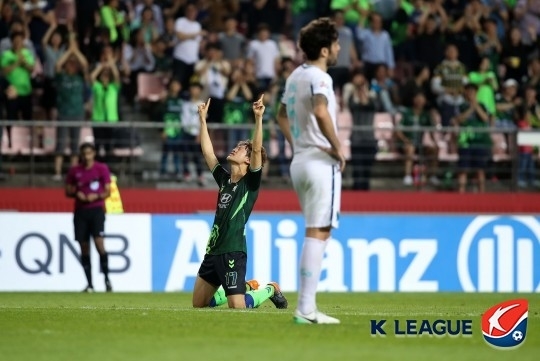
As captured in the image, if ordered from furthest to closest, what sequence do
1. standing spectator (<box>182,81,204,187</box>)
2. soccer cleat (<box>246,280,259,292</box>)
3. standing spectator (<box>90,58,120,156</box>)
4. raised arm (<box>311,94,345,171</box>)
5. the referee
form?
standing spectator (<box>90,58,120,156</box>), standing spectator (<box>182,81,204,187</box>), the referee, soccer cleat (<box>246,280,259,292</box>), raised arm (<box>311,94,345,171</box>)

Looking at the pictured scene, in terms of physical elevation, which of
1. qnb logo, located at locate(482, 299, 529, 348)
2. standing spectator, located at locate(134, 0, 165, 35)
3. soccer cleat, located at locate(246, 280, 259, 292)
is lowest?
soccer cleat, located at locate(246, 280, 259, 292)

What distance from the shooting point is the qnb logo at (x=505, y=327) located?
33.8 feet

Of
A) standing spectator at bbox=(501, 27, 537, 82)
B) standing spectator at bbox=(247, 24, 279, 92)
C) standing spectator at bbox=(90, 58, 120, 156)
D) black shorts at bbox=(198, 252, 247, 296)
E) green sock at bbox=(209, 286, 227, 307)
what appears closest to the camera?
black shorts at bbox=(198, 252, 247, 296)

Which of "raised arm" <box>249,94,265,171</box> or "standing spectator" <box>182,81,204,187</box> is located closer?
"raised arm" <box>249,94,265,171</box>

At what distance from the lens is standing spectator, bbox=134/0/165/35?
2545 centimetres

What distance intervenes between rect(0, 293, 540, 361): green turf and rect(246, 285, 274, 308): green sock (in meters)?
0.88

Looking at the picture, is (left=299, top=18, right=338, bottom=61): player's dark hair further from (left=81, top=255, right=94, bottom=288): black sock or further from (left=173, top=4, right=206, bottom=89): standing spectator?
(left=173, top=4, right=206, bottom=89): standing spectator

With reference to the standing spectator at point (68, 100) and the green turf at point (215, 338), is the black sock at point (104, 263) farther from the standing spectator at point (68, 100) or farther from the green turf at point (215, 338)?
the green turf at point (215, 338)

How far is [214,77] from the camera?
24516 millimetres

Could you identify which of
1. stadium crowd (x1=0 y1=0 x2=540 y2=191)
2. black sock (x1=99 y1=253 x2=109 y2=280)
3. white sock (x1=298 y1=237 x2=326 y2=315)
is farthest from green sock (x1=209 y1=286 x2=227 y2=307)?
stadium crowd (x1=0 y1=0 x2=540 y2=191)

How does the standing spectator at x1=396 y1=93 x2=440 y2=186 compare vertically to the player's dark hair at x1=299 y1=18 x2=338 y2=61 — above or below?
below

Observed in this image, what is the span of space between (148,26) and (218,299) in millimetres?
11652

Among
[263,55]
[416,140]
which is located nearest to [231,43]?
[263,55]

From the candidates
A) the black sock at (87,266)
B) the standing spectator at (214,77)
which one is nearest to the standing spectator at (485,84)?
the standing spectator at (214,77)
